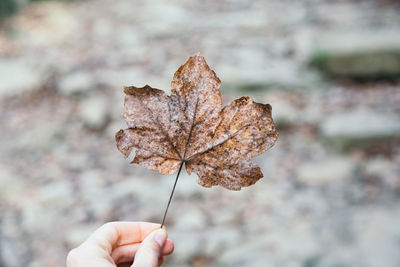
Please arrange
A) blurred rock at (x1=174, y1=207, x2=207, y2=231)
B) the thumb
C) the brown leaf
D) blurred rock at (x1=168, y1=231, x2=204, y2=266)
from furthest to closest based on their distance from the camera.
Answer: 1. blurred rock at (x1=174, y1=207, x2=207, y2=231)
2. blurred rock at (x1=168, y1=231, x2=204, y2=266)
3. the thumb
4. the brown leaf

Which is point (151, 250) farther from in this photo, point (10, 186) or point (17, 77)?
point (17, 77)

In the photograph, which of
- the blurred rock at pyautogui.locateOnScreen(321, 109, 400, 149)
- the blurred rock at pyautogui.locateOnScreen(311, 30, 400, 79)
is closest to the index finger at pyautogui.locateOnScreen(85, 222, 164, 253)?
the blurred rock at pyautogui.locateOnScreen(321, 109, 400, 149)

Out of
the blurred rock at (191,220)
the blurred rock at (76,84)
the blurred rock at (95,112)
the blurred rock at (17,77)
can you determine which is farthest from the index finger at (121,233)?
the blurred rock at (17,77)

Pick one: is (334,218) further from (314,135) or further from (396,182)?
(314,135)

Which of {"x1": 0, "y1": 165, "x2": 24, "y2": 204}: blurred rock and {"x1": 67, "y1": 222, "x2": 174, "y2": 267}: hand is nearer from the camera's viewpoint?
{"x1": 67, "y1": 222, "x2": 174, "y2": 267}: hand

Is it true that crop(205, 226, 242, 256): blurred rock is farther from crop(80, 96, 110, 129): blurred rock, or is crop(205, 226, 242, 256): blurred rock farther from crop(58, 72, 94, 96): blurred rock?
crop(58, 72, 94, 96): blurred rock

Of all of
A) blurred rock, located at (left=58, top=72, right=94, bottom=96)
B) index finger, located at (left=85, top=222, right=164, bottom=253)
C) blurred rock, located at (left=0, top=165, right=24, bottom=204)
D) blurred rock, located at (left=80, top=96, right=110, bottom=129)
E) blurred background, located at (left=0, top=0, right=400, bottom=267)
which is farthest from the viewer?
blurred rock, located at (left=58, top=72, right=94, bottom=96)

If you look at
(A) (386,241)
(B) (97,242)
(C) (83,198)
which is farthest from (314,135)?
(B) (97,242)
